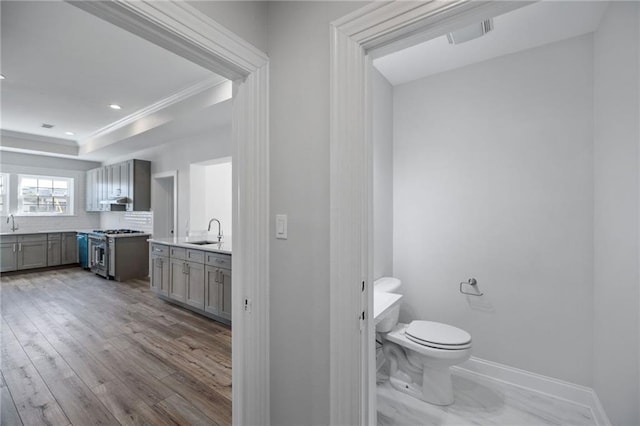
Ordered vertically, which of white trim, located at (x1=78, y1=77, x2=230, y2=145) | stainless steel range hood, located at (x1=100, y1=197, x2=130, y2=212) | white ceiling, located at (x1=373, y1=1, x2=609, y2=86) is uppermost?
white trim, located at (x1=78, y1=77, x2=230, y2=145)

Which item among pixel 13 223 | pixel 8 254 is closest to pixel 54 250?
pixel 8 254

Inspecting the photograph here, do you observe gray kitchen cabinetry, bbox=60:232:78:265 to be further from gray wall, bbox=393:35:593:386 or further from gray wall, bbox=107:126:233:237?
gray wall, bbox=393:35:593:386

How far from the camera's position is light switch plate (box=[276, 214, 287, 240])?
1.41m

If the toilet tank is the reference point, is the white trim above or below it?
above

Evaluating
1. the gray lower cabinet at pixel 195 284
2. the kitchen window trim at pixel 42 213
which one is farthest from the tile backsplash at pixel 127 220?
the gray lower cabinet at pixel 195 284

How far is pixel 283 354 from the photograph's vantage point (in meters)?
1.42

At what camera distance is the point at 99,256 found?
5.64m

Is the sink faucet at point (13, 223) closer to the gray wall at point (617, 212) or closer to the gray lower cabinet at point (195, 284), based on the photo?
the gray lower cabinet at point (195, 284)

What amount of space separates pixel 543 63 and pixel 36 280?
7.91 metres

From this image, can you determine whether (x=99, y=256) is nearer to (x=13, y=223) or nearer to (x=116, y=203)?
(x=116, y=203)

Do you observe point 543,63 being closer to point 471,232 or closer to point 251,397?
point 471,232

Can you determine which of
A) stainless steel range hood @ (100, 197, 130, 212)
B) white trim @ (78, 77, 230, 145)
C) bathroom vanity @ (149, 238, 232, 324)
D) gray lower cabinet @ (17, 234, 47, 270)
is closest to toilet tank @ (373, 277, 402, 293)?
bathroom vanity @ (149, 238, 232, 324)

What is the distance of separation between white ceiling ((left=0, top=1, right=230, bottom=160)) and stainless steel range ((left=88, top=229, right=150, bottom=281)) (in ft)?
6.50

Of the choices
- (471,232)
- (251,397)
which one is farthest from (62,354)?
(471,232)
